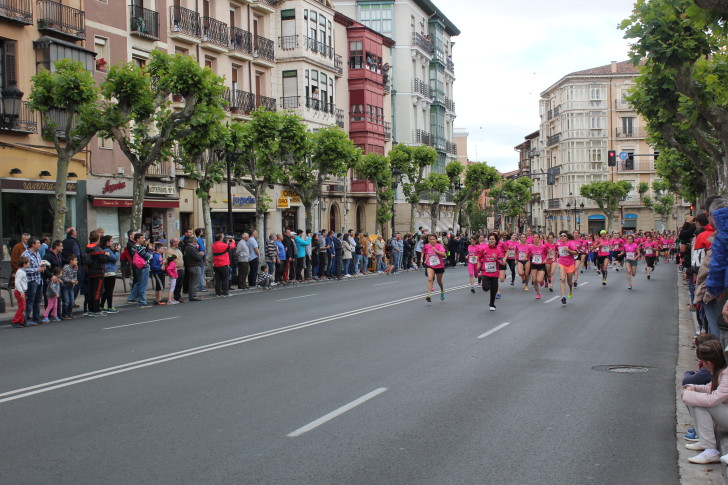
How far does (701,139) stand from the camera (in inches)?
868

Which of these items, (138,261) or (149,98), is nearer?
(138,261)

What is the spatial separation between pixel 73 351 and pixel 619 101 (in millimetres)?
92671

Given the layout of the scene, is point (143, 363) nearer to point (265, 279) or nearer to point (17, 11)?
point (265, 279)

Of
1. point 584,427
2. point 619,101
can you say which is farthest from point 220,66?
point 619,101

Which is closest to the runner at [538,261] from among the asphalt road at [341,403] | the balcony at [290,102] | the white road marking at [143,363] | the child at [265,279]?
the asphalt road at [341,403]

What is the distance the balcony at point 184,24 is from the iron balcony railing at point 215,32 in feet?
2.12

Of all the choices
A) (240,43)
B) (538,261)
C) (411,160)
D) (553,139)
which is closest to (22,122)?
(240,43)

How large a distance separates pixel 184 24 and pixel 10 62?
11.0 meters

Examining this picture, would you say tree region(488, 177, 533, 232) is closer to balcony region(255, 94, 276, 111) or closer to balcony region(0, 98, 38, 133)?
balcony region(255, 94, 276, 111)

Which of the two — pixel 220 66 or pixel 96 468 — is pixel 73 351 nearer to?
pixel 96 468

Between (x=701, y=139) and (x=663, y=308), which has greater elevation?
(x=701, y=139)

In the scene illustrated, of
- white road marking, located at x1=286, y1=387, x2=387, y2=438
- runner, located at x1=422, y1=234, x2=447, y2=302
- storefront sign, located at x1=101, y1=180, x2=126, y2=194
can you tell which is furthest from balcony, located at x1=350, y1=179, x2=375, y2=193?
white road marking, located at x1=286, y1=387, x2=387, y2=438

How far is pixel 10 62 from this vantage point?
2625 centimetres

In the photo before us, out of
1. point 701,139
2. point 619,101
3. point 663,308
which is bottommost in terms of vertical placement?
point 663,308
